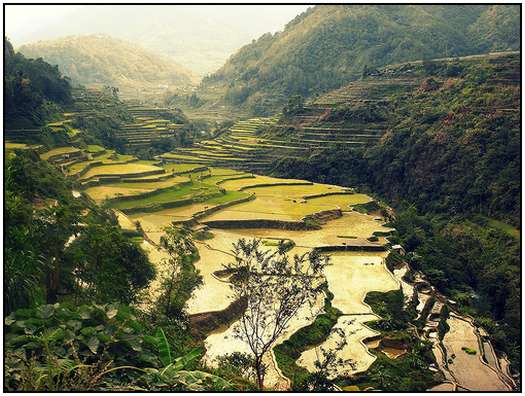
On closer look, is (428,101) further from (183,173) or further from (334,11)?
(334,11)

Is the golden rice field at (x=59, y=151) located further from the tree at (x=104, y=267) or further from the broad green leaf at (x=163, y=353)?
the broad green leaf at (x=163, y=353)

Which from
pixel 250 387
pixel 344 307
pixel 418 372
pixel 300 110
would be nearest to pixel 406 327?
pixel 344 307

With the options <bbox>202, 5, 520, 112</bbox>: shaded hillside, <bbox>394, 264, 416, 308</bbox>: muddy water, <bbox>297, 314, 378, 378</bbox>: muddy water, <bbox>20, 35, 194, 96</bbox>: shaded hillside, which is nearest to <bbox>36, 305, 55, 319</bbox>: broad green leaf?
<bbox>297, 314, 378, 378</bbox>: muddy water

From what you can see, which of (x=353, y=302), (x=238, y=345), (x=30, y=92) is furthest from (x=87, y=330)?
(x=30, y=92)

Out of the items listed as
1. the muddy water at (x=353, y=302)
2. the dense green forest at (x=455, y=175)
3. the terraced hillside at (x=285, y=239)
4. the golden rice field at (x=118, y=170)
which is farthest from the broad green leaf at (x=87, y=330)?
the golden rice field at (x=118, y=170)

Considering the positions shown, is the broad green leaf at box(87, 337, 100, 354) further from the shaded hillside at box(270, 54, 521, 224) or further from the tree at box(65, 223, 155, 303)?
the shaded hillside at box(270, 54, 521, 224)

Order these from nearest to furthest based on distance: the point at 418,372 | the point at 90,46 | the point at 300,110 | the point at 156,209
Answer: the point at 418,372 → the point at 156,209 → the point at 300,110 → the point at 90,46
